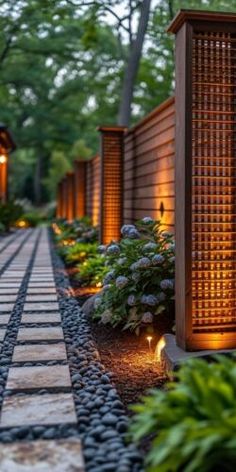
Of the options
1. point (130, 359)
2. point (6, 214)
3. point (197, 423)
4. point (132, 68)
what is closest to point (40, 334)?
point (130, 359)

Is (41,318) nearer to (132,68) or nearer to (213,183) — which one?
(213,183)

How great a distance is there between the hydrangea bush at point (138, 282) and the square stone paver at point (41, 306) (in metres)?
0.52

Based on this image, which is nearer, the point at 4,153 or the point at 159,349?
the point at 159,349

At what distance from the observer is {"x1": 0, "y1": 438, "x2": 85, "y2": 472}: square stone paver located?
1598 mm

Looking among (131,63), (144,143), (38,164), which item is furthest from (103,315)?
(38,164)

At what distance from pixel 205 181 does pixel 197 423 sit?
60.4 inches

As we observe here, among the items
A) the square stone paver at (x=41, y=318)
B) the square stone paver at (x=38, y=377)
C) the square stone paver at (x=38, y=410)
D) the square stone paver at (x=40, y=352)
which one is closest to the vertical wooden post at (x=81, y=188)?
the square stone paver at (x=41, y=318)

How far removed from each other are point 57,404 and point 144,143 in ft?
13.0

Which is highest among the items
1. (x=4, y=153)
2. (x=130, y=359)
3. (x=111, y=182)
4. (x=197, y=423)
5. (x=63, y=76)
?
(x=63, y=76)

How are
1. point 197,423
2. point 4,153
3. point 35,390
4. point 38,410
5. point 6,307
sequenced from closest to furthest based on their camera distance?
point 197,423 < point 38,410 < point 35,390 < point 6,307 < point 4,153

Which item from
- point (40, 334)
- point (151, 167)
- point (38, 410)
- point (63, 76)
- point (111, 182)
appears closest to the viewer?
point (38, 410)

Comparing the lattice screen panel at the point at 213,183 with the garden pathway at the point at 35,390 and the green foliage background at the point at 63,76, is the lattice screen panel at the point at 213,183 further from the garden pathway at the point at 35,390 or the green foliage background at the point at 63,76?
the green foliage background at the point at 63,76

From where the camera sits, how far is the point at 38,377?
2.46 m

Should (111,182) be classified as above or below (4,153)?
below
